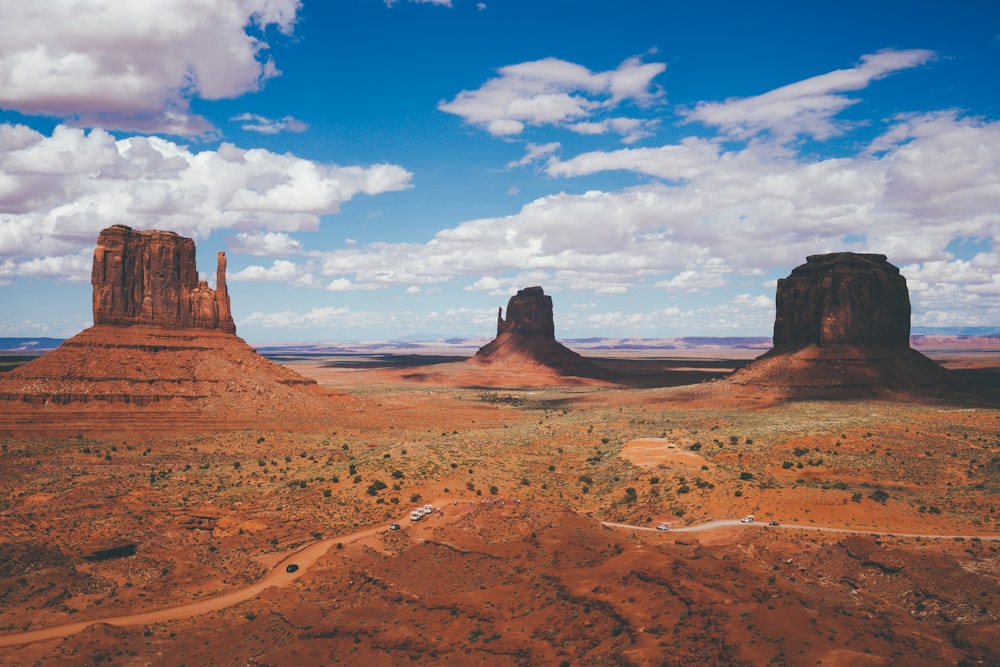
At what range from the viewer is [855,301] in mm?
106375

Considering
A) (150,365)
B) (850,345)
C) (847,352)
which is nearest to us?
(150,365)

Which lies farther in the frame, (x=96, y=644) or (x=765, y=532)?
(x=765, y=532)

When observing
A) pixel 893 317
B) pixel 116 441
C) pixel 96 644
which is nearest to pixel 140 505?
pixel 96 644

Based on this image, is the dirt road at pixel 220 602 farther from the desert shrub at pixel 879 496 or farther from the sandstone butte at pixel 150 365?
the sandstone butte at pixel 150 365

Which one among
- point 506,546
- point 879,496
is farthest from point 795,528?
point 506,546

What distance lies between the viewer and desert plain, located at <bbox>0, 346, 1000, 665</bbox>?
26359mm

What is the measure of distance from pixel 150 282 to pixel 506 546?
70676mm

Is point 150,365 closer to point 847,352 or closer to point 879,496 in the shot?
point 879,496

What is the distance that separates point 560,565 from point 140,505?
103ft

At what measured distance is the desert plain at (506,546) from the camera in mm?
26359

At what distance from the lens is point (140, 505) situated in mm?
45438

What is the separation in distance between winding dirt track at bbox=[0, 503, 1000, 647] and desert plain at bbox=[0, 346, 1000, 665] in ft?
0.61

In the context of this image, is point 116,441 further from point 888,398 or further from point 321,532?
point 888,398

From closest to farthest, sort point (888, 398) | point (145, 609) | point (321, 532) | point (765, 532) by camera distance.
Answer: point (145, 609) → point (765, 532) → point (321, 532) → point (888, 398)
